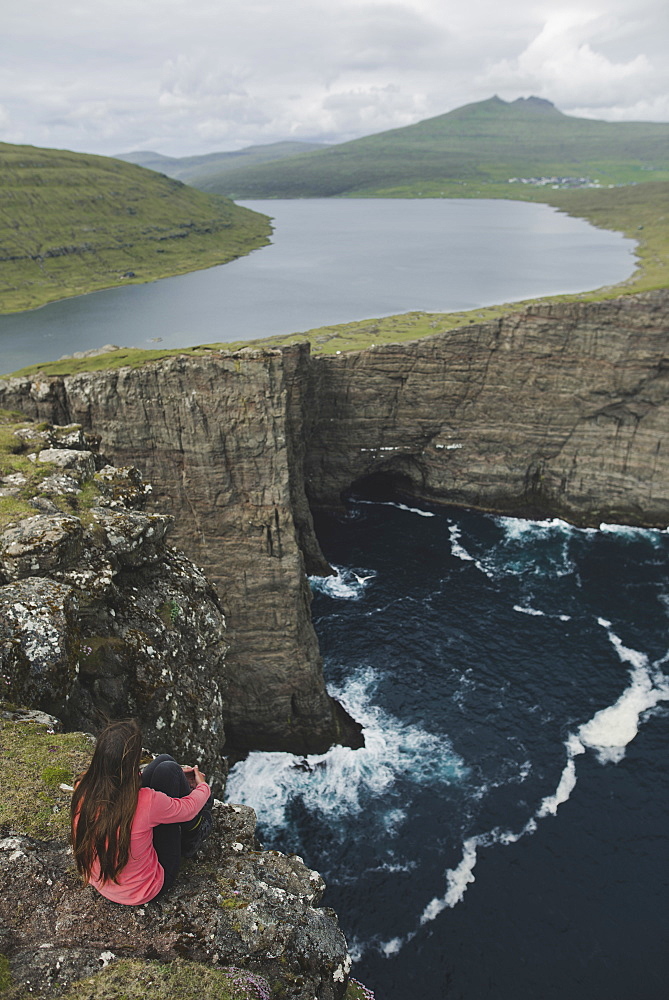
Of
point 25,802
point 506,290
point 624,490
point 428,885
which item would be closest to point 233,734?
point 428,885

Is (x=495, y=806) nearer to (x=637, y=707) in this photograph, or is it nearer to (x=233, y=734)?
(x=637, y=707)

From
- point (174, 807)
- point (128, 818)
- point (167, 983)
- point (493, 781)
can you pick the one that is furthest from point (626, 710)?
point (128, 818)

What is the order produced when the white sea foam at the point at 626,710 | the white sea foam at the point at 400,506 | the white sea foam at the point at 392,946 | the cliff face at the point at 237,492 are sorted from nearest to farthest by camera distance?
the white sea foam at the point at 392,946 → the white sea foam at the point at 626,710 → the cliff face at the point at 237,492 → the white sea foam at the point at 400,506

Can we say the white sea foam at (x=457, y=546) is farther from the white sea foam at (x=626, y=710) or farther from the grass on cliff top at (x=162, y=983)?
the grass on cliff top at (x=162, y=983)

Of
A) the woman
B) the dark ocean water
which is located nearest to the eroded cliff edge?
the dark ocean water

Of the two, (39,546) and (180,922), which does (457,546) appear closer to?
(39,546)

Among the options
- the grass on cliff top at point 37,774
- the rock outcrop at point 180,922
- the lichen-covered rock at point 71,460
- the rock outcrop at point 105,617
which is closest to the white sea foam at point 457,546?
the rock outcrop at point 105,617
